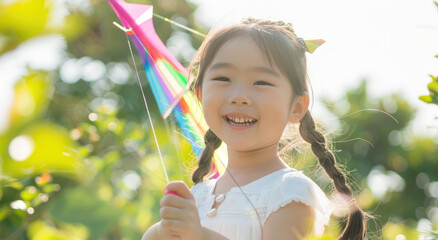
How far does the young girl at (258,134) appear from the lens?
55.5 inches

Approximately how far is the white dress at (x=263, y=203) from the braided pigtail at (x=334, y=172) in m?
0.08

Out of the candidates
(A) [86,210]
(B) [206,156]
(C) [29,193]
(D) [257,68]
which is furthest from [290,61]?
(A) [86,210]

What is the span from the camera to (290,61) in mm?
1568

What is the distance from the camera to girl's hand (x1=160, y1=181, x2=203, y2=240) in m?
1.11

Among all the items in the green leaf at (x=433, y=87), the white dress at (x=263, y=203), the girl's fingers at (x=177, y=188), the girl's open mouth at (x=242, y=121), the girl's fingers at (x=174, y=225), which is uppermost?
the green leaf at (x=433, y=87)

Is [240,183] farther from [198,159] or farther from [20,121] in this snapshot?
[20,121]

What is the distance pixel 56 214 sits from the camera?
435 millimetres

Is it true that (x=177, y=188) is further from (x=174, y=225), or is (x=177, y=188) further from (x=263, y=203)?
(x=263, y=203)

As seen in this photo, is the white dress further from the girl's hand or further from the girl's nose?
the girl's hand

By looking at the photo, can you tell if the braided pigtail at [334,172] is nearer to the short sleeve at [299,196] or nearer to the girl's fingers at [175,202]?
the short sleeve at [299,196]

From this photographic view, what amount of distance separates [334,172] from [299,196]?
319 millimetres

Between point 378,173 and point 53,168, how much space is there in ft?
21.0

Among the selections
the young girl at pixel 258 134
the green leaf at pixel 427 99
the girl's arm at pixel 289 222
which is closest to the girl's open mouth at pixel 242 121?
the young girl at pixel 258 134

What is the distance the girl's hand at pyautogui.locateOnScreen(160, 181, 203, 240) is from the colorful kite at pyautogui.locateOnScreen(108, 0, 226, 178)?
1.47 ft
